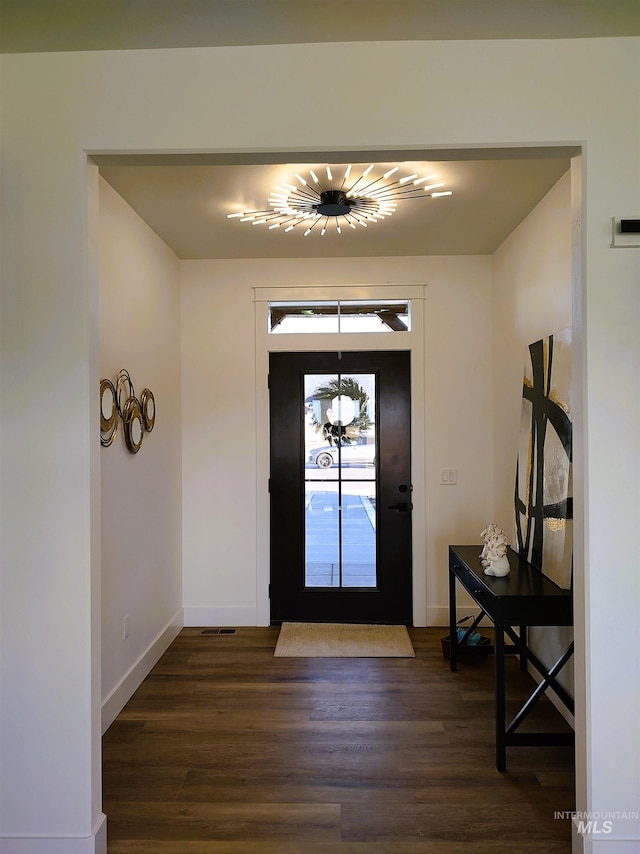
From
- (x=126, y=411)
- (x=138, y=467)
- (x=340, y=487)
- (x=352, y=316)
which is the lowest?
(x=340, y=487)

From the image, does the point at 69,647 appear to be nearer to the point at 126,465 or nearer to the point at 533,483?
the point at 126,465

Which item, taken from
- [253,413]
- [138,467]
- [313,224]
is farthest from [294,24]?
[253,413]

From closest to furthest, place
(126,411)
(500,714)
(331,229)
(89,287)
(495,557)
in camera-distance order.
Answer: (89,287), (500,714), (495,557), (126,411), (331,229)

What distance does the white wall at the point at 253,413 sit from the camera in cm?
399

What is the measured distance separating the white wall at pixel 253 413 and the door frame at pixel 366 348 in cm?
2

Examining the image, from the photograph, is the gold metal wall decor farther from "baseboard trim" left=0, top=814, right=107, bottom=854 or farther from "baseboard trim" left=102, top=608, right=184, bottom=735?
"baseboard trim" left=0, top=814, right=107, bottom=854

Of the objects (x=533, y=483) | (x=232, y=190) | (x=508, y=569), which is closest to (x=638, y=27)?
(x=232, y=190)

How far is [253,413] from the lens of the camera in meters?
4.05

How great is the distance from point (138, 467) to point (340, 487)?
1513mm

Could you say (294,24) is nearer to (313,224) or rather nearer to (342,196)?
(342,196)

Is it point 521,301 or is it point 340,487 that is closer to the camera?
point 521,301

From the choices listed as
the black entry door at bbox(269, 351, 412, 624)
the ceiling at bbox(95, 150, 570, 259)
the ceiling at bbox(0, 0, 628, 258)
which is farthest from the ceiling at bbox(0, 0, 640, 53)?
the black entry door at bbox(269, 351, 412, 624)

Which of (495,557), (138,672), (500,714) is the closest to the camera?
(500,714)

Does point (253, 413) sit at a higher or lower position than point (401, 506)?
higher
